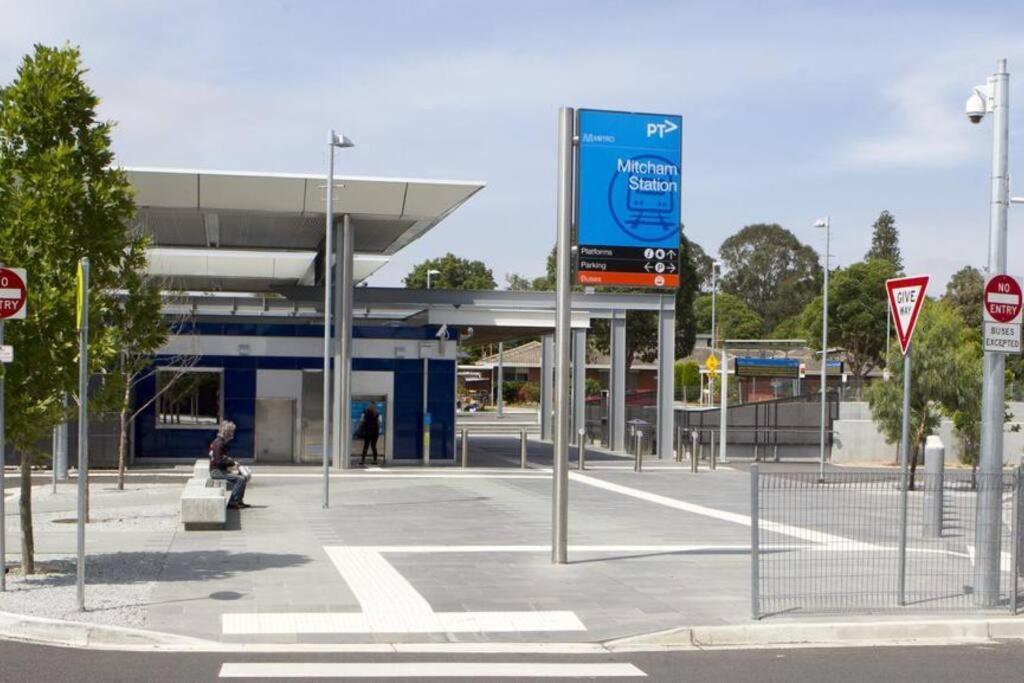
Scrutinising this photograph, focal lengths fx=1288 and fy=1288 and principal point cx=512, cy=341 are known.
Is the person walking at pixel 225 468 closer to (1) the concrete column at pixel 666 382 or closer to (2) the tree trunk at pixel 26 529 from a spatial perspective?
(2) the tree trunk at pixel 26 529

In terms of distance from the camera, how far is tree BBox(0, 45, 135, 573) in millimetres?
12359

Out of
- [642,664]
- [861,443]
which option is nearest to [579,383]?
[861,443]

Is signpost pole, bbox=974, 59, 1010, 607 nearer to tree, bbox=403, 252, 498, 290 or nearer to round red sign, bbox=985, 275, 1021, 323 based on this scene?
round red sign, bbox=985, 275, 1021, 323

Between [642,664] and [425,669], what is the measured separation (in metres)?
1.69

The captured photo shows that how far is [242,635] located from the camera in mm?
10586

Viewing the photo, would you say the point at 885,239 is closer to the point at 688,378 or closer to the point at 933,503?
the point at 688,378

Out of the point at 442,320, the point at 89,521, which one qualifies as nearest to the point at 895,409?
the point at 442,320

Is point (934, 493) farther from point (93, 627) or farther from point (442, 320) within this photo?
point (442, 320)

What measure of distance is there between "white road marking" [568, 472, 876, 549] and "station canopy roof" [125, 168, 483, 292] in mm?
7327

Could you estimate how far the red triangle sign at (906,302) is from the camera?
1204 cm

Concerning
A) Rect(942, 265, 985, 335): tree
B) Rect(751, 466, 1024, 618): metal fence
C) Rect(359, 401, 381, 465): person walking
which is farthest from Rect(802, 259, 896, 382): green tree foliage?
Rect(751, 466, 1024, 618): metal fence

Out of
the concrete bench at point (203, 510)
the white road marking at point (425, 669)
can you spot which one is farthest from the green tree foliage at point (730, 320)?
the white road marking at point (425, 669)

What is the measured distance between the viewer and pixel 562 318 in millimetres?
14727

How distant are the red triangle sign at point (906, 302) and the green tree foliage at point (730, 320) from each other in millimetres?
97469
